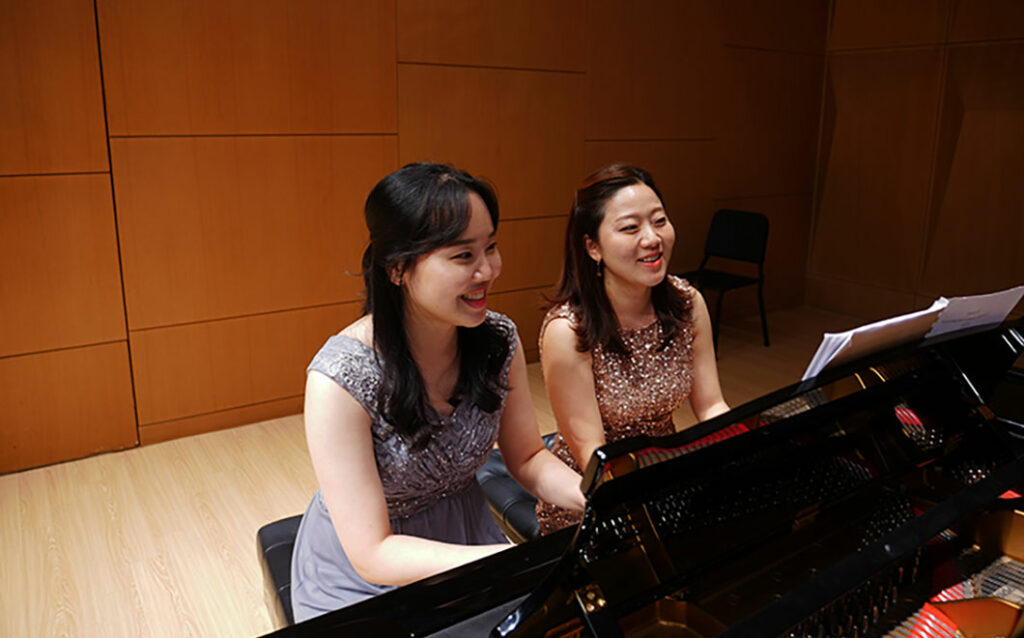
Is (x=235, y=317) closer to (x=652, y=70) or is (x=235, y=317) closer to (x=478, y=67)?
(x=478, y=67)

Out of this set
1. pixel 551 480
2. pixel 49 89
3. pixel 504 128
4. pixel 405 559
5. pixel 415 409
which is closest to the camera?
pixel 405 559

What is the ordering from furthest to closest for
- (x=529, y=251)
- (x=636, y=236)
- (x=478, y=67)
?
(x=529, y=251) → (x=478, y=67) → (x=636, y=236)

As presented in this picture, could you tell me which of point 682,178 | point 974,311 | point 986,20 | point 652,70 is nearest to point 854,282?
point 682,178

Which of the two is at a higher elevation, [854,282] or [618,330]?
[618,330]

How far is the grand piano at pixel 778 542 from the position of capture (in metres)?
1.04

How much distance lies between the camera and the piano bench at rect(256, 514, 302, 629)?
1.82 m

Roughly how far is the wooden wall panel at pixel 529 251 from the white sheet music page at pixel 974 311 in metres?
3.08

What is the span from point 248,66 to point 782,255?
13.9 ft

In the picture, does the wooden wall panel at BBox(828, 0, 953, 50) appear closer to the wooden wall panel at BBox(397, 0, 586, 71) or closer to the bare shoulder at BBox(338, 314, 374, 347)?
the wooden wall panel at BBox(397, 0, 586, 71)

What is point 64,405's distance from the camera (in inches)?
134

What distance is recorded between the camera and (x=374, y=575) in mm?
1458

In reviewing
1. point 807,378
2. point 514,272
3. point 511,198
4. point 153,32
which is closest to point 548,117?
point 511,198

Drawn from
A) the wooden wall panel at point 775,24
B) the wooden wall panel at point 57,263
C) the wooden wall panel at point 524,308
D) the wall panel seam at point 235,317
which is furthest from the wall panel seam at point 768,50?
the wooden wall panel at point 57,263

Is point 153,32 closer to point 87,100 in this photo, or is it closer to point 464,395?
point 87,100
